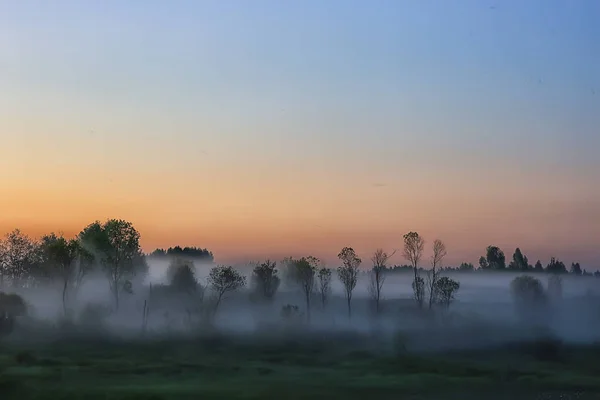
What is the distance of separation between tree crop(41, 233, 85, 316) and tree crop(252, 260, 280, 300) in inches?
1465

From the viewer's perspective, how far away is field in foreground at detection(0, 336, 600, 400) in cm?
4928

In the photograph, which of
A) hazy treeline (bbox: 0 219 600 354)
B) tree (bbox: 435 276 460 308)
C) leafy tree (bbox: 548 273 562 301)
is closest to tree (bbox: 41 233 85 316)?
hazy treeline (bbox: 0 219 600 354)

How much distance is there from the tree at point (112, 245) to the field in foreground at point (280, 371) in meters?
23.3

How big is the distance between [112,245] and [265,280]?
3654 centimetres

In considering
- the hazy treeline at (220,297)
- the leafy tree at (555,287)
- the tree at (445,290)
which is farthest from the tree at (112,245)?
the leafy tree at (555,287)

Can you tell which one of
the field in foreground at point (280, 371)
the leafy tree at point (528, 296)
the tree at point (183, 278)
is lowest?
the field in foreground at point (280, 371)

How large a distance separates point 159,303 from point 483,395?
82452 millimetres

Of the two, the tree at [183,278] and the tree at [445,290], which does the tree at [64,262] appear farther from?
the tree at [445,290]

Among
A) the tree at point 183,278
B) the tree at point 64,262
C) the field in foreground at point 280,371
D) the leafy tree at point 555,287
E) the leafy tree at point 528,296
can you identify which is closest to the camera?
the field in foreground at point 280,371

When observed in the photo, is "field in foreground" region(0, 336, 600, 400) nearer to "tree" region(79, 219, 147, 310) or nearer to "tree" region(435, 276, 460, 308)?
"tree" region(79, 219, 147, 310)

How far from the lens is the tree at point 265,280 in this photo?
5423 inches

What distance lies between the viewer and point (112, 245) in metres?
110

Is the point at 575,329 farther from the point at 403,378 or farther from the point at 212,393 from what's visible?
the point at 212,393

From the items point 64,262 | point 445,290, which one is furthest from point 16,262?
point 445,290
